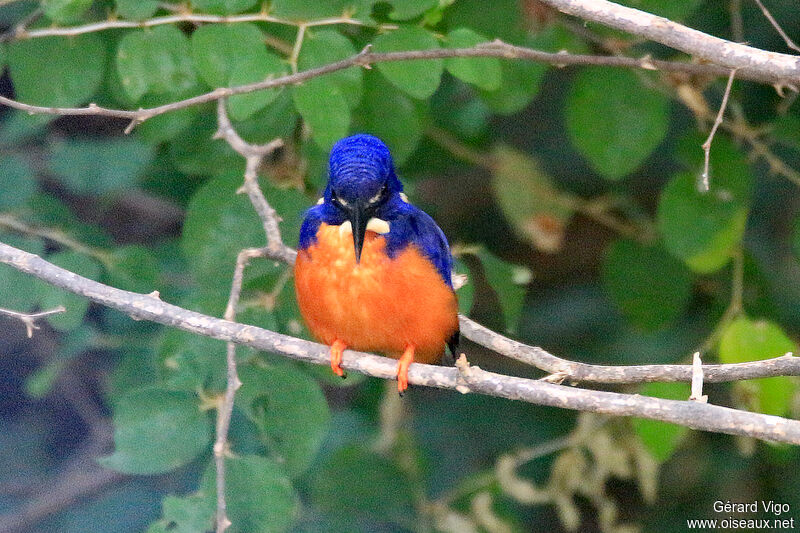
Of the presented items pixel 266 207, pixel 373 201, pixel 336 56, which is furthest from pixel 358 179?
pixel 336 56

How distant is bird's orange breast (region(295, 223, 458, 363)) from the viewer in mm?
2805

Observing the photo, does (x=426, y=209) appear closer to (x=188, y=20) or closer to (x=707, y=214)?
(x=707, y=214)

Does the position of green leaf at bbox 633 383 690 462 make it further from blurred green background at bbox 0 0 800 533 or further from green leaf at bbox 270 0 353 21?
green leaf at bbox 270 0 353 21

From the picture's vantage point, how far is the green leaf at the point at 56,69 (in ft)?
10.8

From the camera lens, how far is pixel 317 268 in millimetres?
2834

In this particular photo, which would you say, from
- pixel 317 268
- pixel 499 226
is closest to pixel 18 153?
pixel 317 268

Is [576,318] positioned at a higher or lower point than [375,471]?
higher

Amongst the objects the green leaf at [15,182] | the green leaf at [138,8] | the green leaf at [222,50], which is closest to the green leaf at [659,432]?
the green leaf at [222,50]

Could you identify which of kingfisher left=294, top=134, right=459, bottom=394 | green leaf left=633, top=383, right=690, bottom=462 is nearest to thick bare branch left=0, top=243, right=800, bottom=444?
kingfisher left=294, top=134, right=459, bottom=394

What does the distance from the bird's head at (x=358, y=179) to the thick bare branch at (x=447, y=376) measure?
0.40 meters

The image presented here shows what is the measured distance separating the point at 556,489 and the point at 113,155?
2675mm

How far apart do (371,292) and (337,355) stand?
0.22 meters

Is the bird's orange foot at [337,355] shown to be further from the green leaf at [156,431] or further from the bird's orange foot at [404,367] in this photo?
the green leaf at [156,431]

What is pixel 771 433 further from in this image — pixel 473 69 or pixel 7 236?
pixel 7 236
